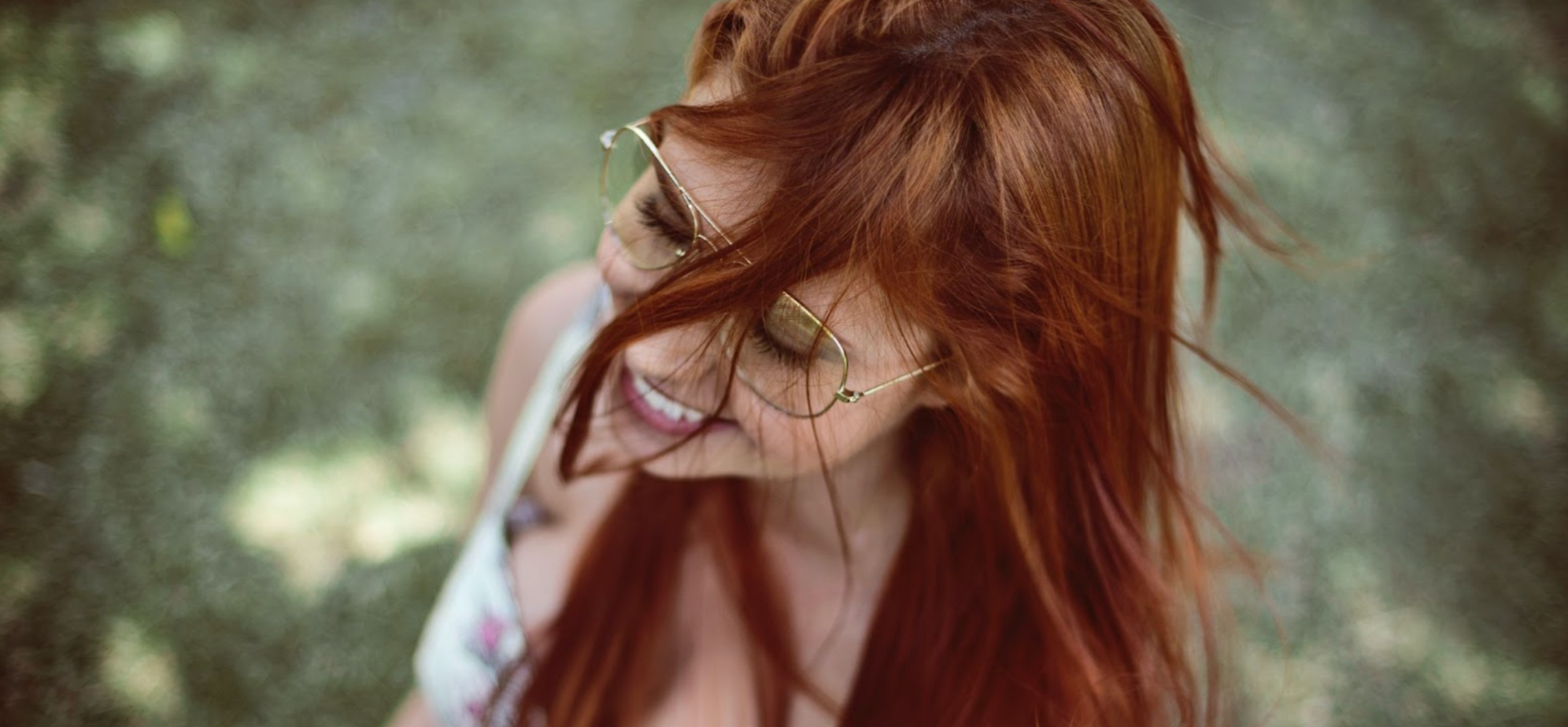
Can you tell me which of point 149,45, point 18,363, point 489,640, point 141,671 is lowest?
point 141,671

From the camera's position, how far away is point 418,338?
273cm

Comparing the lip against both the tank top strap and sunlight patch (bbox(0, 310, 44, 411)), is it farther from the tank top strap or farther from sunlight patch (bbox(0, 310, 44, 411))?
sunlight patch (bbox(0, 310, 44, 411))

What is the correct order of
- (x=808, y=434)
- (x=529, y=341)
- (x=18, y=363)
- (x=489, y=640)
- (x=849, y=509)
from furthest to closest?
1. (x=18, y=363)
2. (x=529, y=341)
3. (x=489, y=640)
4. (x=849, y=509)
5. (x=808, y=434)

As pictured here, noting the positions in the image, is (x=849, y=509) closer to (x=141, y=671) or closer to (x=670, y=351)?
(x=670, y=351)

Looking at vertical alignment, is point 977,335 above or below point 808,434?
above

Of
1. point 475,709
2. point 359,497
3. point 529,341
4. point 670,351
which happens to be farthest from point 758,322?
point 359,497

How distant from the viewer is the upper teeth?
126 centimetres

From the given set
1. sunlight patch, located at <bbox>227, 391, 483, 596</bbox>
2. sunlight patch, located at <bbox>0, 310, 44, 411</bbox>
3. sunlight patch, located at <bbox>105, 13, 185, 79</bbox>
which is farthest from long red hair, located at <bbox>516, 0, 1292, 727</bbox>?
sunlight patch, located at <bbox>105, 13, 185, 79</bbox>

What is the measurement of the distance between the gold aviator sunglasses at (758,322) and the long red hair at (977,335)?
0.04 metres

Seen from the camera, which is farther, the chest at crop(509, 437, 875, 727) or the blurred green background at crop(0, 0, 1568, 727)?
the blurred green background at crop(0, 0, 1568, 727)

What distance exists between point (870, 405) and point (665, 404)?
0.28m

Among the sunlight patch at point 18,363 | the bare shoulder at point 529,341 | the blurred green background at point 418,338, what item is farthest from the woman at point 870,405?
the sunlight patch at point 18,363

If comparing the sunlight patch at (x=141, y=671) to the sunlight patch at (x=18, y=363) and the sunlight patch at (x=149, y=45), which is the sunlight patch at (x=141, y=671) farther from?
the sunlight patch at (x=149, y=45)

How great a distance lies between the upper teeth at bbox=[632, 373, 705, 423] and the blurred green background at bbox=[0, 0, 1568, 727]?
1.23 meters
